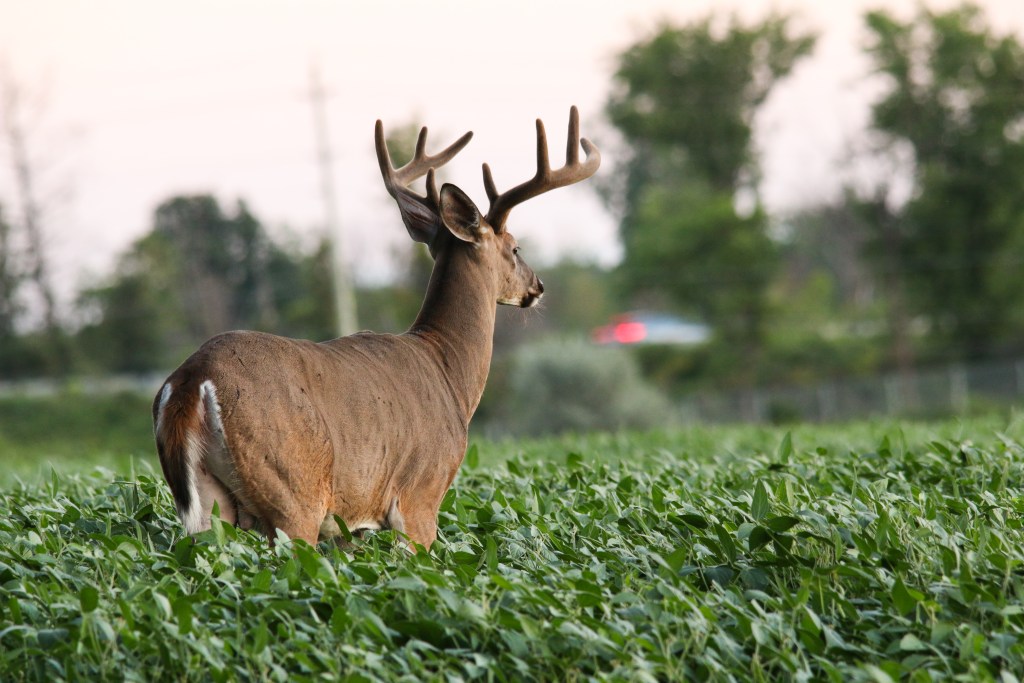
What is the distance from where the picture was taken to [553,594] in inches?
172

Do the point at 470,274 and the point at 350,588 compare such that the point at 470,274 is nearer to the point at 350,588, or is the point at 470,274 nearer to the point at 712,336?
the point at 350,588

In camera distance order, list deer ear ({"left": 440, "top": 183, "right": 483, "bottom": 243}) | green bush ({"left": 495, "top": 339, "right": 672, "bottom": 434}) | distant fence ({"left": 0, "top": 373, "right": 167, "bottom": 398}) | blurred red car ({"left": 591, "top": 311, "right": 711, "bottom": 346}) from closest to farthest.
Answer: deer ear ({"left": 440, "top": 183, "right": 483, "bottom": 243}) < green bush ({"left": 495, "top": 339, "right": 672, "bottom": 434}) < distant fence ({"left": 0, "top": 373, "right": 167, "bottom": 398}) < blurred red car ({"left": 591, "top": 311, "right": 711, "bottom": 346})

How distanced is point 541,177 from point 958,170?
4155 cm

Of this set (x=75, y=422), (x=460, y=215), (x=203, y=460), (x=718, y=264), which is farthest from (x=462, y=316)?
(x=718, y=264)

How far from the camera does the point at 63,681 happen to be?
387 centimetres

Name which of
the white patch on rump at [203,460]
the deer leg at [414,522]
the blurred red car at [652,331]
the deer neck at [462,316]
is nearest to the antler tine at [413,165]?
the deer neck at [462,316]

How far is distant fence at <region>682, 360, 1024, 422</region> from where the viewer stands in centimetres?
4044

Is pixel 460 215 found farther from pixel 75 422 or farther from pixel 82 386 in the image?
pixel 82 386

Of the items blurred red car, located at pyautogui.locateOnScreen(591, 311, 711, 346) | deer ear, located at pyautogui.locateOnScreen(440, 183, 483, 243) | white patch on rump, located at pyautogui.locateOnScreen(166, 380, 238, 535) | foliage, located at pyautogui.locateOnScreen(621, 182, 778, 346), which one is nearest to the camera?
white patch on rump, located at pyautogui.locateOnScreen(166, 380, 238, 535)

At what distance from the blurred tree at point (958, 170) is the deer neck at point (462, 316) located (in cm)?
3989

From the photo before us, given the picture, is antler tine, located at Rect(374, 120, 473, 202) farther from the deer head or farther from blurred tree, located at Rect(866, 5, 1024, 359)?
blurred tree, located at Rect(866, 5, 1024, 359)

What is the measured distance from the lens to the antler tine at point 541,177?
20.1ft

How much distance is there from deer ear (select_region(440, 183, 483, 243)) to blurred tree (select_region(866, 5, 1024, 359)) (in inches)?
1574

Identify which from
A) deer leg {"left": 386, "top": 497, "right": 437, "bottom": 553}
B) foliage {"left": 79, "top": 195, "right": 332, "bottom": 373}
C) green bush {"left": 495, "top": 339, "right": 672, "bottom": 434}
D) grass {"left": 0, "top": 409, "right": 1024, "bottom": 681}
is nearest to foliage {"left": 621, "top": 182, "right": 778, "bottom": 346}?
green bush {"left": 495, "top": 339, "right": 672, "bottom": 434}
